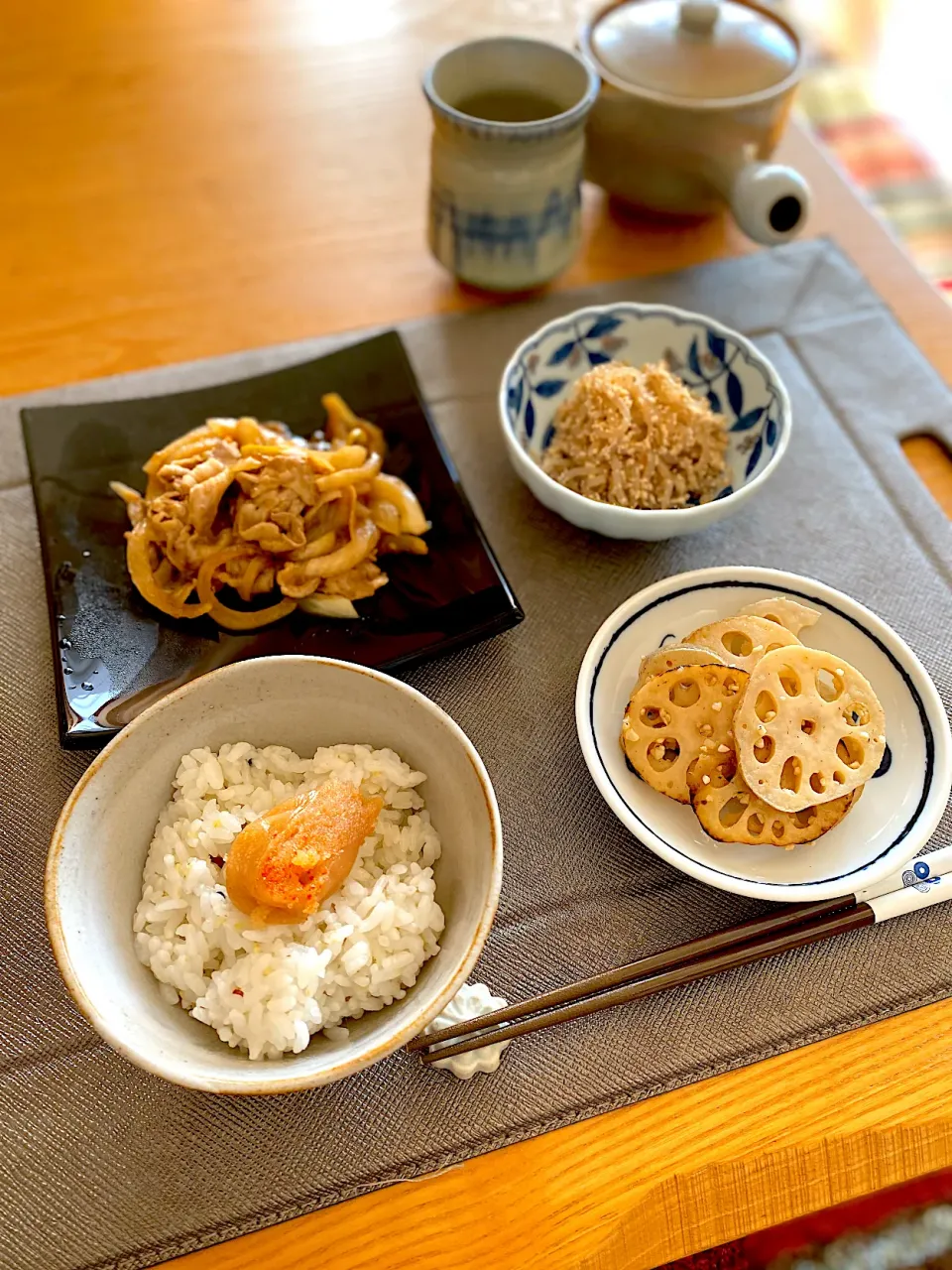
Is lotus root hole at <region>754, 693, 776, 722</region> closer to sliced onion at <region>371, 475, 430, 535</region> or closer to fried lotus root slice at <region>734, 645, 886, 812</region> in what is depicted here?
fried lotus root slice at <region>734, 645, 886, 812</region>

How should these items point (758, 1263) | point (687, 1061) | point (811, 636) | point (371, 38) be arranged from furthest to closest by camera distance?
point (371, 38) < point (758, 1263) < point (811, 636) < point (687, 1061)

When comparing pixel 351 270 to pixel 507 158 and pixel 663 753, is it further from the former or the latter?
pixel 663 753

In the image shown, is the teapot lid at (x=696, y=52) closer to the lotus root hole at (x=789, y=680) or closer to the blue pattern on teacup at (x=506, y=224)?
the blue pattern on teacup at (x=506, y=224)

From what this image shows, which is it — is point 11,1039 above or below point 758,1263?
above

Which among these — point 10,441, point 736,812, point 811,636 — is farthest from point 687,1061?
point 10,441

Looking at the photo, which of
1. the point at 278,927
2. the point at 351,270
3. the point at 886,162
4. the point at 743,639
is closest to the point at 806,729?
the point at 743,639

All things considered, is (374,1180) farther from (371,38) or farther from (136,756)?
(371,38)

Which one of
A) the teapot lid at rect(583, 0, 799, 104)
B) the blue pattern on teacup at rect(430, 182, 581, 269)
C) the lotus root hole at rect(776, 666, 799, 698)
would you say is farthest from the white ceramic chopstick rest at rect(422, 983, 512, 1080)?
the teapot lid at rect(583, 0, 799, 104)

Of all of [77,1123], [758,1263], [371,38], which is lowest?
[758,1263]
